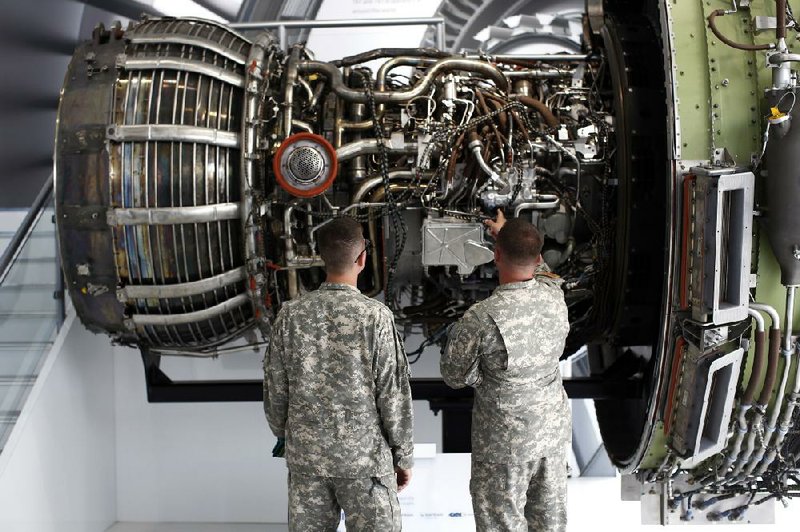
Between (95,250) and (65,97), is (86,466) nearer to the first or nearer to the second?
(95,250)

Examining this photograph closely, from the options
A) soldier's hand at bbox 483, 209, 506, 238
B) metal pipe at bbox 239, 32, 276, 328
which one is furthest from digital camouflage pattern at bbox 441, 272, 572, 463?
metal pipe at bbox 239, 32, 276, 328

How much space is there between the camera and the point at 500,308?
3.22 meters

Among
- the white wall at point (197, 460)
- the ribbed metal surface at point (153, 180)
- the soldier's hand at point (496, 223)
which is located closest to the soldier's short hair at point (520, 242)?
the soldier's hand at point (496, 223)

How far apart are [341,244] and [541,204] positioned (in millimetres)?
1252

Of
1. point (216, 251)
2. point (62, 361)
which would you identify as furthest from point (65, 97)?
point (62, 361)

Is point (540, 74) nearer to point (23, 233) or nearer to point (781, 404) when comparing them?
point (781, 404)

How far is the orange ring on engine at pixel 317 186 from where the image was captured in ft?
12.0

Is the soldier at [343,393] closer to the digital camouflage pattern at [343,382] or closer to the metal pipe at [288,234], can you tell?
the digital camouflage pattern at [343,382]

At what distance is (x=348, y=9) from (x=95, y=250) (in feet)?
9.96

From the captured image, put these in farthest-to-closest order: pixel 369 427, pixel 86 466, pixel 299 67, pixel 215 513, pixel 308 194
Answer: pixel 215 513 < pixel 86 466 < pixel 299 67 < pixel 308 194 < pixel 369 427

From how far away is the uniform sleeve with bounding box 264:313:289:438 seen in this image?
10.4 feet

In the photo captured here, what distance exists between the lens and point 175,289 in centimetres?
379

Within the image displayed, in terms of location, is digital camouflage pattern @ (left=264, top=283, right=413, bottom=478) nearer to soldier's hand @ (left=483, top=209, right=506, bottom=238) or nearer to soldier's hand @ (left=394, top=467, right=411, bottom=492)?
soldier's hand @ (left=394, top=467, right=411, bottom=492)

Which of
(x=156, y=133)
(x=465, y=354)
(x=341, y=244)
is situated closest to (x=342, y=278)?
(x=341, y=244)
